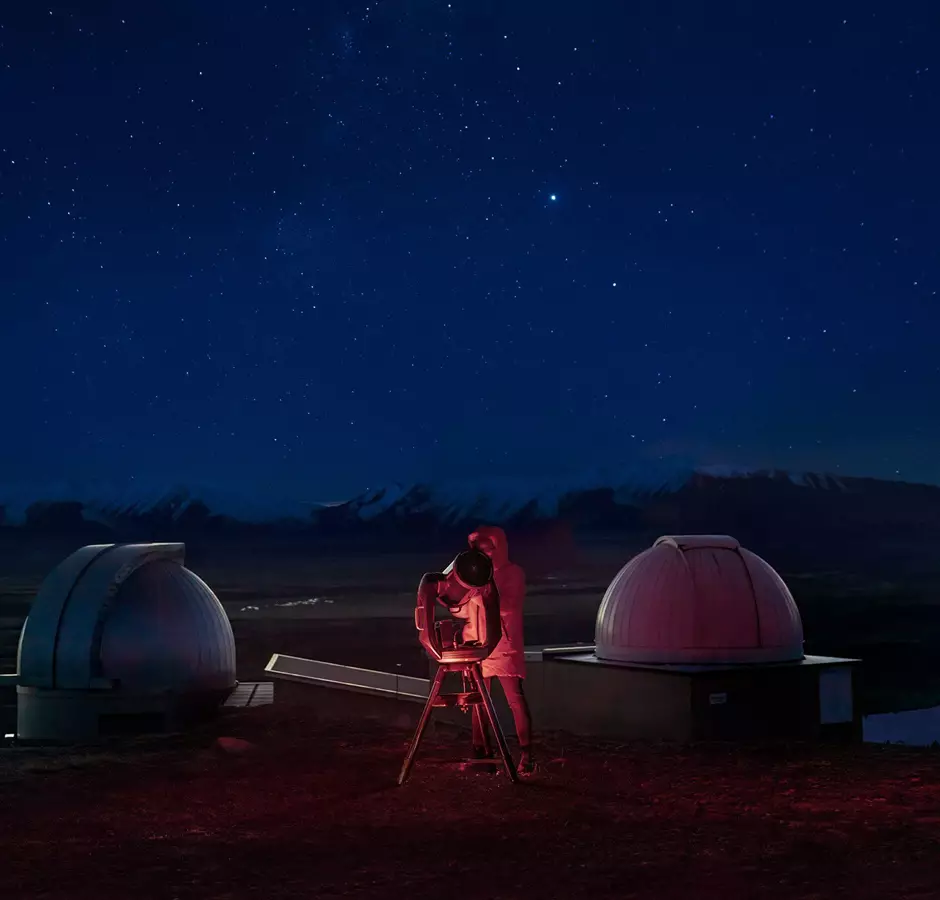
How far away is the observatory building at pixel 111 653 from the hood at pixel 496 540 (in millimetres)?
9552

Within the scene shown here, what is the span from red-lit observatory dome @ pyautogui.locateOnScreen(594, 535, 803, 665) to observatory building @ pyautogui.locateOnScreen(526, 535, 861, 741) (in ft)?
0.05

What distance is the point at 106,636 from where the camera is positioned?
18.4 meters

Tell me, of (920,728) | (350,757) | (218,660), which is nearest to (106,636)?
(218,660)

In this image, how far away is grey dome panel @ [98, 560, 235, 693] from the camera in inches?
723

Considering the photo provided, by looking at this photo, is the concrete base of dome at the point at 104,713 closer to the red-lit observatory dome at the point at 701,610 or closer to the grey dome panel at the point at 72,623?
the grey dome panel at the point at 72,623

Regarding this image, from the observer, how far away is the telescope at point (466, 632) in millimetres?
10188

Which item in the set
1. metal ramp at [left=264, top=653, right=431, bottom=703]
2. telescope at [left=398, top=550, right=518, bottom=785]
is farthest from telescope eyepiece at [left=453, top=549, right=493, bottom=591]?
metal ramp at [left=264, top=653, right=431, bottom=703]

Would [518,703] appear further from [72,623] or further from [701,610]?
[72,623]

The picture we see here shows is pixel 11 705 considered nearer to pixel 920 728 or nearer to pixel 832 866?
pixel 832 866

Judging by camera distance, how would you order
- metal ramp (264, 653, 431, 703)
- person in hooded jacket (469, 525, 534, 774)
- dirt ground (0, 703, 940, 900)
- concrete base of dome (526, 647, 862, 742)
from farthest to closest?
metal ramp (264, 653, 431, 703) → concrete base of dome (526, 647, 862, 742) → person in hooded jacket (469, 525, 534, 774) → dirt ground (0, 703, 940, 900)

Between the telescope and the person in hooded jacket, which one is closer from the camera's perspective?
the telescope

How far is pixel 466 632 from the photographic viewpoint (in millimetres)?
10633

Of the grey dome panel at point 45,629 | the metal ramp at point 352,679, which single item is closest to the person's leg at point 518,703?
the grey dome panel at point 45,629

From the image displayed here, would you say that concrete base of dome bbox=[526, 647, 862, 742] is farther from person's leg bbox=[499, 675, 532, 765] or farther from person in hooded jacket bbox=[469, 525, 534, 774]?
person in hooded jacket bbox=[469, 525, 534, 774]
